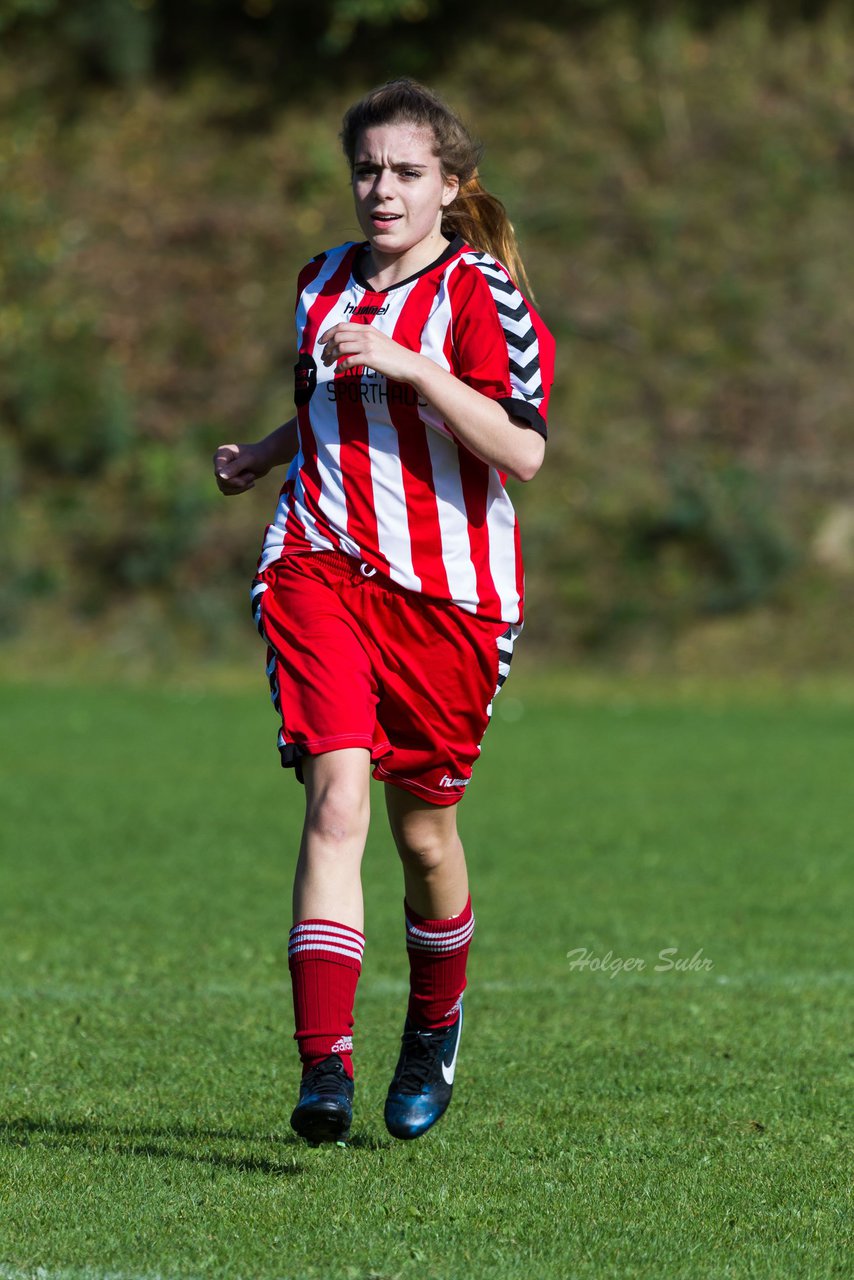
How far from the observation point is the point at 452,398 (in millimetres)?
3430

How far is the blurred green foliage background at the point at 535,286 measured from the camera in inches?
714

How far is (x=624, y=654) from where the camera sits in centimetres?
1786

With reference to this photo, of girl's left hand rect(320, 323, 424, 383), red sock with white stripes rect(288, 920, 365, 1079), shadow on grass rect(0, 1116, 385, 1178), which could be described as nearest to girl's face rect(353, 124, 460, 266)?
girl's left hand rect(320, 323, 424, 383)

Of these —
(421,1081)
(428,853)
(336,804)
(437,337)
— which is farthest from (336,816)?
(437,337)

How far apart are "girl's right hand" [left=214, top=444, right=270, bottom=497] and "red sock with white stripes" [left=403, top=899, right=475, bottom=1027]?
1.03 m

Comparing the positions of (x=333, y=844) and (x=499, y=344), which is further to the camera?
(x=499, y=344)

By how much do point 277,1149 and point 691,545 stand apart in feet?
49.8

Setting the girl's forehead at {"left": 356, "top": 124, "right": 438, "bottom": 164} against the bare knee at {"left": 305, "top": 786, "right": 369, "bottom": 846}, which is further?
the girl's forehead at {"left": 356, "top": 124, "right": 438, "bottom": 164}

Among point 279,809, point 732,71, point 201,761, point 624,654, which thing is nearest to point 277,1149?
point 279,809

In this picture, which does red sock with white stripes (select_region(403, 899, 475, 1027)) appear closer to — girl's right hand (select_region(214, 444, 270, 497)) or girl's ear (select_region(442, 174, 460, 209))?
girl's right hand (select_region(214, 444, 270, 497))

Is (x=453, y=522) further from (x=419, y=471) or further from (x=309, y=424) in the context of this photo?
(x=309, y=424)

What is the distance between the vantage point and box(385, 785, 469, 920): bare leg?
377 cm

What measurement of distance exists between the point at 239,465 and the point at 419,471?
0.50 meters

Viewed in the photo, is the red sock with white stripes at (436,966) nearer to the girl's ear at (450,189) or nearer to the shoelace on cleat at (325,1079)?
the shoelace on cleat at (325,1079)
